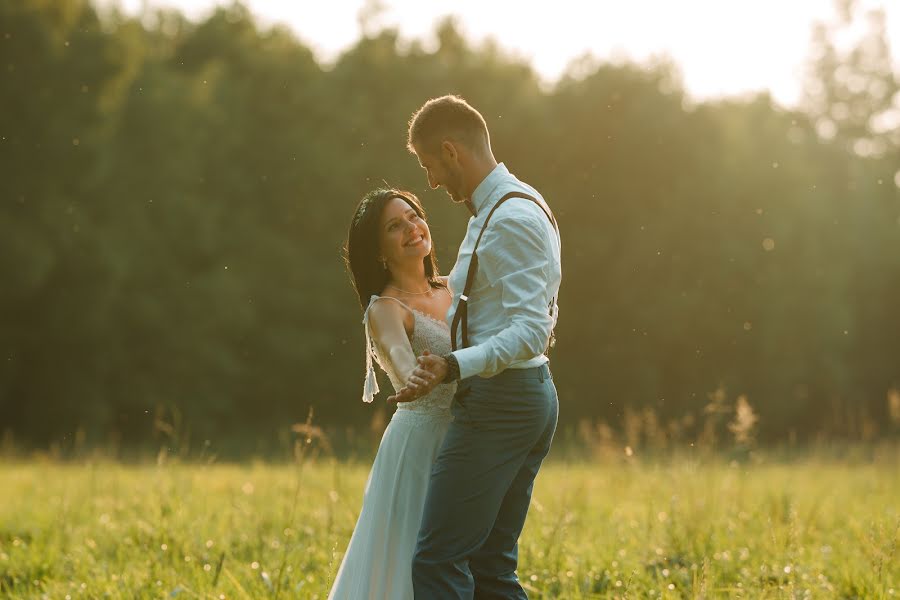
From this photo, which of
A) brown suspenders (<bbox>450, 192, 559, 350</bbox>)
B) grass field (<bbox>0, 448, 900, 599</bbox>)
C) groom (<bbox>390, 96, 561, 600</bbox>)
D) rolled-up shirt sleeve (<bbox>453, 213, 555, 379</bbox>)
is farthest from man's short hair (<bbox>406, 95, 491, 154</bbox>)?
grass field (<bbox>0, 448, 900, 599</bbox>)

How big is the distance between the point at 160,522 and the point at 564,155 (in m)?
25.9

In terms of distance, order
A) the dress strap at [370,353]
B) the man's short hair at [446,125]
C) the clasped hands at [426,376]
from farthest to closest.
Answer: the dress strap at [370,353] < the man's short hair at [446,125] < the clasped hands at [426,376]

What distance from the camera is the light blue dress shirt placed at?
12.6 ft

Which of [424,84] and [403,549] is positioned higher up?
[424,84]

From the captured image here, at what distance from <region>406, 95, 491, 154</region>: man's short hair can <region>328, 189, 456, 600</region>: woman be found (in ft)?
1.82

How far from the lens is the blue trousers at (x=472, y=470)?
157 inches

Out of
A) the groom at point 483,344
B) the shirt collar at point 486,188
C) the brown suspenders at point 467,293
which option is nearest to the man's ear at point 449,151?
the groom at point 483,344

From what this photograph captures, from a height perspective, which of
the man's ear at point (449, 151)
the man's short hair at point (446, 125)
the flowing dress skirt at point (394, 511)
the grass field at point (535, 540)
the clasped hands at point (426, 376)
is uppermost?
the man's short hair at point (446, 125)

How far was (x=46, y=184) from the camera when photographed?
82.5 ft

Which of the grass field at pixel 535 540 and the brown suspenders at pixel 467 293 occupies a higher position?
the brown suspenders at pixel 467 293

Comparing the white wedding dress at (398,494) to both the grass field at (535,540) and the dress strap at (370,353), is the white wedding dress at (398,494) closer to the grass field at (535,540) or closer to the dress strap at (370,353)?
the dress strap at (370,353)

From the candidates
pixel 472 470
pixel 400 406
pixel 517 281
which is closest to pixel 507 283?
pixel 517 281

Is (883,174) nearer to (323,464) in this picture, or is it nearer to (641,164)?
(641,164)

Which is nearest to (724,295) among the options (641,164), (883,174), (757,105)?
(641,164)
